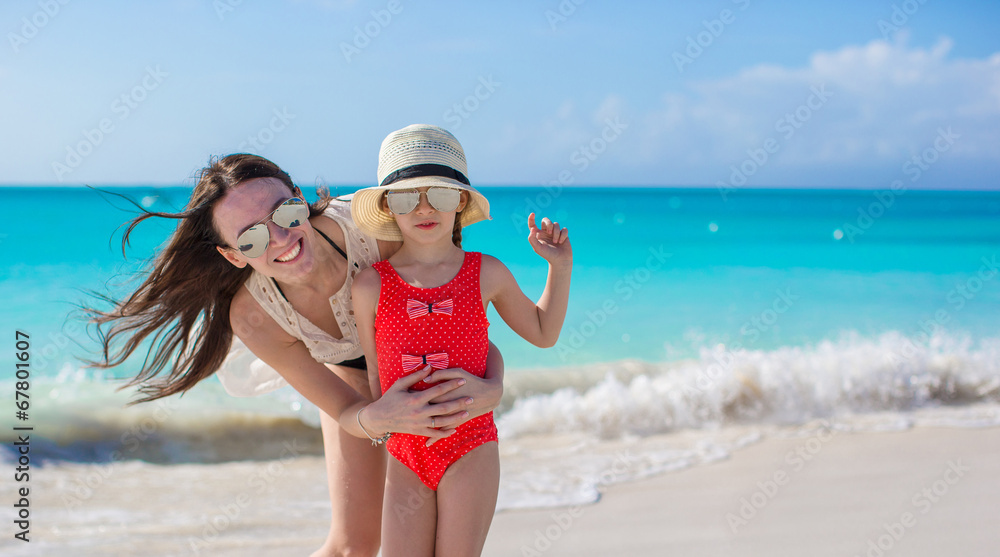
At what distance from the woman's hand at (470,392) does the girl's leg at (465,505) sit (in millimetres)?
177

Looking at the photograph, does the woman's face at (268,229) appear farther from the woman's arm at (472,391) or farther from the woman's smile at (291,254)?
the woman's arm at (472,391)

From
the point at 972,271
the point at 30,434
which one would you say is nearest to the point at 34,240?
the point at 30,434

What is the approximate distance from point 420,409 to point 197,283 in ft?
3.91


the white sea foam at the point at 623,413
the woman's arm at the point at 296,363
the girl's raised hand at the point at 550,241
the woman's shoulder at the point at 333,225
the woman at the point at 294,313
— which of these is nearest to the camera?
the woman at the point at 294,313

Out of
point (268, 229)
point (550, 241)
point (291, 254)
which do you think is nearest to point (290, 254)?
point (291, 254)

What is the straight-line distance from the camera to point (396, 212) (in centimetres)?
247

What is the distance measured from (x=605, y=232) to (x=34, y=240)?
1696 cm

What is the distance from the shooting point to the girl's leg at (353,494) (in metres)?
3.05

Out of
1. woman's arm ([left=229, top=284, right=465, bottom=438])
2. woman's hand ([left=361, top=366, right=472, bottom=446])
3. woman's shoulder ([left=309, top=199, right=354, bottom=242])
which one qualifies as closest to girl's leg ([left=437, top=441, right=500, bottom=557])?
woman's hand ([left=361, top=366, right=472, bottom=446])

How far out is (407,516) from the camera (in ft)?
8.05

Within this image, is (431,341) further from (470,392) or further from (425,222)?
(425,222)

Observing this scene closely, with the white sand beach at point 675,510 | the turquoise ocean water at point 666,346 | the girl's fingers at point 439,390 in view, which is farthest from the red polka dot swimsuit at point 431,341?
the white sand beach at point 675,510

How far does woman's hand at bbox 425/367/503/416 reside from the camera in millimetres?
2424

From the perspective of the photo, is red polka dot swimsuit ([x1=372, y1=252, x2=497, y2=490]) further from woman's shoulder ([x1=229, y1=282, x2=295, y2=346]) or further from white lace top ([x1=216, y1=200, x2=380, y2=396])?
woman's shoulder ([x1=229, y1=282, x2=295, y2=346])
